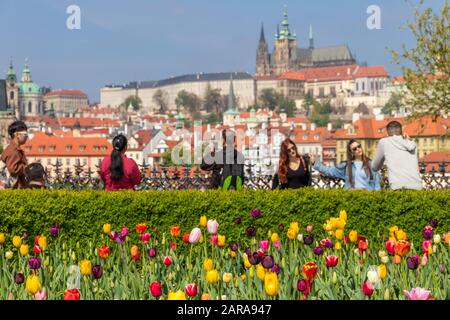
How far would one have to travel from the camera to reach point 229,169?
30.2 ft

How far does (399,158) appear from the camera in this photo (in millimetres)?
8852

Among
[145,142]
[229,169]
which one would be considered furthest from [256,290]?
[145,142]

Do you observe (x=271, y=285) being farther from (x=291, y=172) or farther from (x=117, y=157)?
(x=291, y=172)

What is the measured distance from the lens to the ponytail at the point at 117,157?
844cm

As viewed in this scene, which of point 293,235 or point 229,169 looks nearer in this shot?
point 293,235

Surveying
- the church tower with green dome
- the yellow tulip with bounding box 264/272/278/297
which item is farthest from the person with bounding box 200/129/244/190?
the church tower with green dome

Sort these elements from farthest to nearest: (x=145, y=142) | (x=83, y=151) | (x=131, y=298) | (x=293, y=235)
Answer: (x=145, y=142) → (x=83, y=151) → (x=293, y=235) → (x=131, y=298)

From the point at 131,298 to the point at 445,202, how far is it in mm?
3864

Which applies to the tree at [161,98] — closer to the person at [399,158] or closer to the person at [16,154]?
the person at [16,154]

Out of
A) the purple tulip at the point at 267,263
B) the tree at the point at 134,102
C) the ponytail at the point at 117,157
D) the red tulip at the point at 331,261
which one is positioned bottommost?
the red tulip at the point at 331,261

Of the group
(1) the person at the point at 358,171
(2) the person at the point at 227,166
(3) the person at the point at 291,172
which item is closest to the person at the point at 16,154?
(2) the person at the point at 227,166
